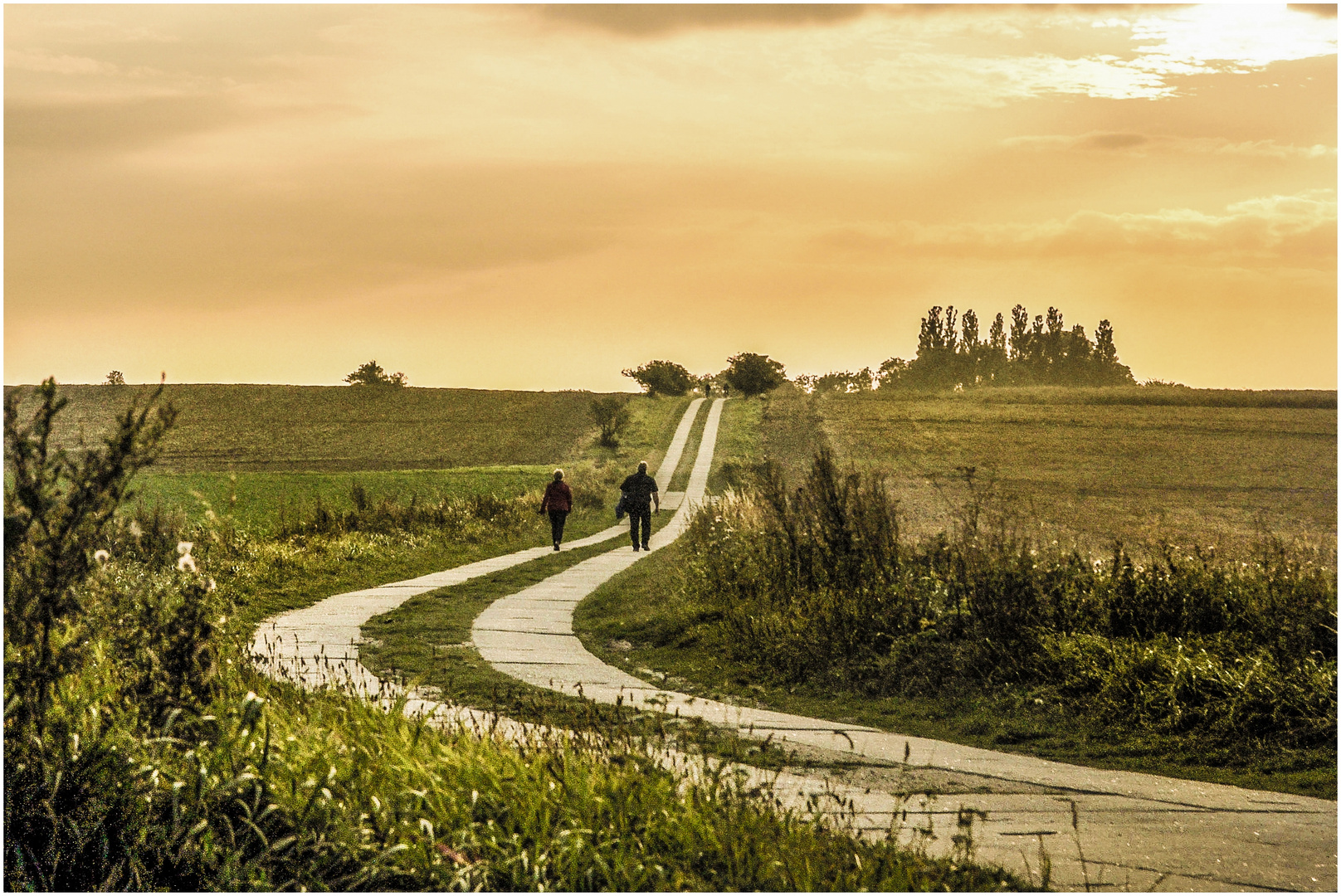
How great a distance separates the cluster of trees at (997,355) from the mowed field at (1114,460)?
1293 inches

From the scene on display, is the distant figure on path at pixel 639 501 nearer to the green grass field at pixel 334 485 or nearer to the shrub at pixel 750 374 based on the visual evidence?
the green grass field at pixel 334 485

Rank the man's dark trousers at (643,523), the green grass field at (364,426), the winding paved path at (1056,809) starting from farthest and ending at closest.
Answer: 1. the green grass field at (364,426)
2. the man's dark trousers at (643,523)
3. the winding paved path at (1056,809)

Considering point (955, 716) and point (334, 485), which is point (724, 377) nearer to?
point (334, 485)

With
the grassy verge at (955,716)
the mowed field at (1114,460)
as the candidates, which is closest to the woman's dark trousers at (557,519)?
the mowed field at (1114,460)

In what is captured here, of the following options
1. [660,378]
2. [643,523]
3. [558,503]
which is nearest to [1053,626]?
[558,503]

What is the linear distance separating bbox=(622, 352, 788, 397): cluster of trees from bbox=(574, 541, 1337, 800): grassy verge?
71.2 m

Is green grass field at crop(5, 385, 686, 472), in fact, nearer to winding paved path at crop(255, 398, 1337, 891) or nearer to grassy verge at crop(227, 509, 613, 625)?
grassy verge at crop(227, 509, 613, 625)

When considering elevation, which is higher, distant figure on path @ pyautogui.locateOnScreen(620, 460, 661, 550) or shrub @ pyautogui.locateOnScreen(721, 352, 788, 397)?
shrub @ pyautogui.locateOnScreen(721, 352, 788, 397)

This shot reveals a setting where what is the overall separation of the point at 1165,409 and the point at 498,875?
62504mm

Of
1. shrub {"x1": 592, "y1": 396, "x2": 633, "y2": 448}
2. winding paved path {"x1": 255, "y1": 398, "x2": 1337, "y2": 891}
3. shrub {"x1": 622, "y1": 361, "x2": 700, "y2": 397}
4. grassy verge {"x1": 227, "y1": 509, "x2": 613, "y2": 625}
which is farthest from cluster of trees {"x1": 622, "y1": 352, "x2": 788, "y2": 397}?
winding paved path {"x1": 255, "y1": 398, "x2": 1337, "y2": 891}

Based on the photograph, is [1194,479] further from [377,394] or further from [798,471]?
[377,394]

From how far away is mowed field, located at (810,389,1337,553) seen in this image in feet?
76.6

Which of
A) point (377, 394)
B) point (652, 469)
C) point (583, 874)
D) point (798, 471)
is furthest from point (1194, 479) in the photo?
point (377, 394)

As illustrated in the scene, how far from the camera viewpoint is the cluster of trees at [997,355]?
334 feet
